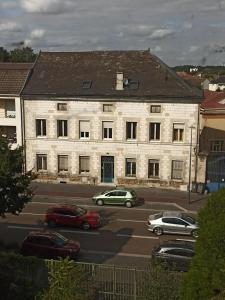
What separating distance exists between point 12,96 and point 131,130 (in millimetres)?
11112

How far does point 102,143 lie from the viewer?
1553 inches

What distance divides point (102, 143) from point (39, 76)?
8.62 m

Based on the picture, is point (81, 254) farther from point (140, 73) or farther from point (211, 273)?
point (140, 73)

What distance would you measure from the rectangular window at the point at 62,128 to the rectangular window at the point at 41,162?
2590 mm

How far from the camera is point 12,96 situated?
39938 millimetres

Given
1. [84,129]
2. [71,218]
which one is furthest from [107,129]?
[71,218]

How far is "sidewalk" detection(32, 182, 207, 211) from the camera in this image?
36.8m

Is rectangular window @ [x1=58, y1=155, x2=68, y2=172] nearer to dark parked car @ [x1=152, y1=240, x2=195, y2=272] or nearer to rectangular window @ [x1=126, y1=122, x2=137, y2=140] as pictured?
rectangular window @ [x1=126, y1=122, x2=137, y2=140]

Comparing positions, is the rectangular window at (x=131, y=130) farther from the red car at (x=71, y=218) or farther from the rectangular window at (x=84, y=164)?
the red car at (x=71, y=218)

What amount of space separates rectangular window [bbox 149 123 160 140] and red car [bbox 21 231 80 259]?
16148 millimetres

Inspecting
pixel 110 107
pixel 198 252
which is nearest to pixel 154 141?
pixel 110 107

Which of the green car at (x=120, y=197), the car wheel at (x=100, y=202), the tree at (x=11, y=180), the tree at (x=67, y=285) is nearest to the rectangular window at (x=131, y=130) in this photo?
the green car at (x=120, y=197)

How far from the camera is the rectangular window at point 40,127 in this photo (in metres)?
40.3

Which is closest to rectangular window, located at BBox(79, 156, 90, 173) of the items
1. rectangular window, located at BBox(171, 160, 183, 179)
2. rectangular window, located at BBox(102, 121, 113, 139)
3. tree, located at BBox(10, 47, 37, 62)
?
rectangular window, located at BBox(102, 121, 113, 139)
